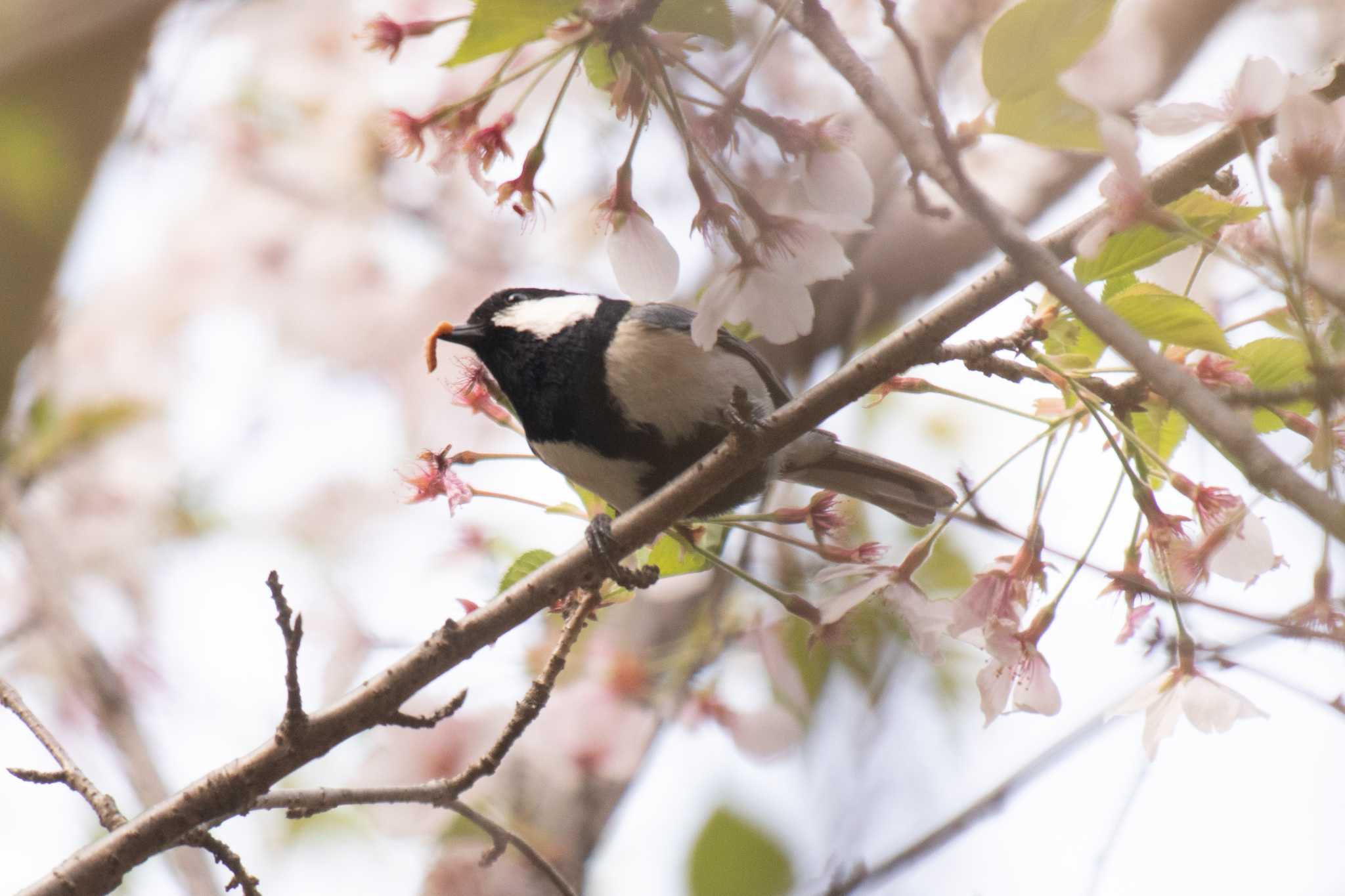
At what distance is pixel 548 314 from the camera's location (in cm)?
251

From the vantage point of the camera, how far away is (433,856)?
2746 mm

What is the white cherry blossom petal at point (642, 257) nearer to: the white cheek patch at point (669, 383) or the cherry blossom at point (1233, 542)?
the white cheek patch at point (669, 383)

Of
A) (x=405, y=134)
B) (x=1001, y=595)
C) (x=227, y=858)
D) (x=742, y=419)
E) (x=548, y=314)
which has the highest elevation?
(x=548, y=314)

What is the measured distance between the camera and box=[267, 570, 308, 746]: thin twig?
150 centimetres

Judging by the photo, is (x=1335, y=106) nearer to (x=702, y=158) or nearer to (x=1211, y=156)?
(x=1211, y=156)

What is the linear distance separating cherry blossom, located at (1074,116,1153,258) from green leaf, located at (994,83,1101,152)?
0.03m

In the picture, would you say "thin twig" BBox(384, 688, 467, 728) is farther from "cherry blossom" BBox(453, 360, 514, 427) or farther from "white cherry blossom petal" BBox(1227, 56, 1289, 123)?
"white cherry blossom petal" BBox(1227, 56, 1289, 123)

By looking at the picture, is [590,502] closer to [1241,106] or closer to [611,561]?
[611,561]

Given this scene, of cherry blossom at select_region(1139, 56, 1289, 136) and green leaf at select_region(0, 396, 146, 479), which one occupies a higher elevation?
green leaf at select_region(0, 396, 146, 479)

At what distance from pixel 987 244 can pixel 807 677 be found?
146 cm

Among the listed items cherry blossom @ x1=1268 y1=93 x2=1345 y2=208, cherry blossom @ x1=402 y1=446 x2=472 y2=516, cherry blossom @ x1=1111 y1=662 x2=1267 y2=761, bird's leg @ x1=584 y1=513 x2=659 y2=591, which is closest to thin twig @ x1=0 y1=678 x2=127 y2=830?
cherry blossom @ x1=402 y1=446 x2=472 y2=516

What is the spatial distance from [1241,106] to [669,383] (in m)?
1.14

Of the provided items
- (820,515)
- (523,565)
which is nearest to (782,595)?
(820,515)

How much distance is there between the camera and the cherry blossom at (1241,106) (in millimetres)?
1268
